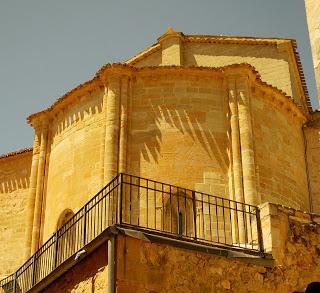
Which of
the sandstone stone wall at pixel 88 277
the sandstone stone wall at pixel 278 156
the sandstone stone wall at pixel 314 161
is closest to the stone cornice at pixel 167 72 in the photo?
the sandstone stone wall at pixel 278 156

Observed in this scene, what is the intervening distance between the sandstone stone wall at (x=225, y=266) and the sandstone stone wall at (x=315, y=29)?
383 cm

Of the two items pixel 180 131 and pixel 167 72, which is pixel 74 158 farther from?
pixel 167 72

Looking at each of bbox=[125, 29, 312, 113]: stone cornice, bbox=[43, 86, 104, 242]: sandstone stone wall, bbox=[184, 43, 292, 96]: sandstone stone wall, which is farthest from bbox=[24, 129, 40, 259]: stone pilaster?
bbox=[184, 43, 292, 96]: sandstone stone wall

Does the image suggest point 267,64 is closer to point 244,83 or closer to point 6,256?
point 244,83

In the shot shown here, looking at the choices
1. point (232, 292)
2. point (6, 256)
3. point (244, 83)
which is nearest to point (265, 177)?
point (244, 83)

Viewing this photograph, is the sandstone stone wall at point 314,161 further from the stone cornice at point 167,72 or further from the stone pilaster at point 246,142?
the stone pilaster at point 246,142

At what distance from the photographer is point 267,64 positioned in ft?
61.4

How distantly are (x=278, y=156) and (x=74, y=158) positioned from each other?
5.14m

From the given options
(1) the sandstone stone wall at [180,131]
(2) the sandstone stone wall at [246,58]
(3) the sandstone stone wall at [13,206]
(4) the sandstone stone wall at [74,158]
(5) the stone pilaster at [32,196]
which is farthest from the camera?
(2) the sandstone stone wall at [246,58]

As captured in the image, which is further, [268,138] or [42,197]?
[42,197]

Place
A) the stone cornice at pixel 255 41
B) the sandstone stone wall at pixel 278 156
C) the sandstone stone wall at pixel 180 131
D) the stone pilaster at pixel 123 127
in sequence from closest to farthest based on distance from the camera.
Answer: the sandstone stone wall at pixel 180 131, the stone pilaster at pixel 123 127, the sandstone stone wall at pixel 278 156, the stone cornice at pixel 255 41

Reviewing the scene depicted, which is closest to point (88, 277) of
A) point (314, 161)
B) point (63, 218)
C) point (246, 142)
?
point (63, 218)

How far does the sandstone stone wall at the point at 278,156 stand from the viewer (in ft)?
45.6

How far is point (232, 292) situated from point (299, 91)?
1192 cm
